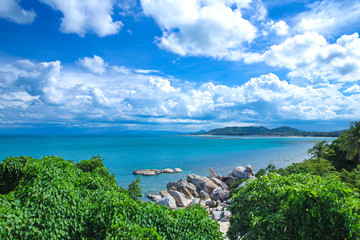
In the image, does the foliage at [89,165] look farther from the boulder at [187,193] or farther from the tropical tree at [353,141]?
the tropical tree at [353,141]

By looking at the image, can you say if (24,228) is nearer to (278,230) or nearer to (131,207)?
(131,207)

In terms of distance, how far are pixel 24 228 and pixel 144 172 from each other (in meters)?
44.3

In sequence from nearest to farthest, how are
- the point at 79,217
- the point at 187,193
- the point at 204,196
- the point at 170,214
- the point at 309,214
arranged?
the point at 309,214, the point at 79,217, the point at 170,214, the point at 204,196, the point at 187,193

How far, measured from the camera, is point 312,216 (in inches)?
254

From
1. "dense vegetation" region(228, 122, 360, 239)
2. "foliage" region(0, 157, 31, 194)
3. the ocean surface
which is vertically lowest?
the ocean surface

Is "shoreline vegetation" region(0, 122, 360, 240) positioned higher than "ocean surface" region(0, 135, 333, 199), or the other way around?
"shoreline vegetation" region(0, 122, 360, 240)

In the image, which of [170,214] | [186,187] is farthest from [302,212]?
Answer: [186,187]

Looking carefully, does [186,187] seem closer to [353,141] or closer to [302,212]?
[302,212]

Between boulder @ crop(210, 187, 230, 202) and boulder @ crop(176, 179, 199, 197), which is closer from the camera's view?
→ boulder @ crop(210, 187, 230, 202)

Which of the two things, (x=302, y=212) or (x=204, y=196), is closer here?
(x=302, y=212)

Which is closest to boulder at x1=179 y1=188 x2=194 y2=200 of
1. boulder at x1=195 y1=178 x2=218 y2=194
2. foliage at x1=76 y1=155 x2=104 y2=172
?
boulder at x1=195 y1=178 x2=218 y2=194

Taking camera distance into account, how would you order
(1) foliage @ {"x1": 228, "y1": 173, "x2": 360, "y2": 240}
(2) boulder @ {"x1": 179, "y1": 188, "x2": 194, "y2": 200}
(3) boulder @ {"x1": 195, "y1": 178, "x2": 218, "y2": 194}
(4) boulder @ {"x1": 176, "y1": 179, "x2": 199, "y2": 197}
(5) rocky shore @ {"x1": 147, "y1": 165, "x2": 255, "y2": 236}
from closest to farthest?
(1) foliage @ {"x1": 228, "y1": 173, "x2": 360, "y2": 240} → (5) rocky shore @ {"x1": 147, "y1": 165, "x2": 255, "y2": 236} → (2) boulder @ {"x1": 179, "y1": 188, "x2": 194, "y2": 200} → (4) boulder @ {"x1": 176, "y1": 179, "x2": 199, "y2": 197} → (3) boulder @ {"x1": 195, "y1": 178, "x2": 218, "y2": 194}

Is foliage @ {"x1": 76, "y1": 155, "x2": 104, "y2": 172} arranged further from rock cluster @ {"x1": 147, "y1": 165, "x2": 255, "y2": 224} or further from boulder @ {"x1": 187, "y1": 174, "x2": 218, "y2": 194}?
boulder @ {"x1": 187, "y1": 174, "x2": 218, "y2": 194}

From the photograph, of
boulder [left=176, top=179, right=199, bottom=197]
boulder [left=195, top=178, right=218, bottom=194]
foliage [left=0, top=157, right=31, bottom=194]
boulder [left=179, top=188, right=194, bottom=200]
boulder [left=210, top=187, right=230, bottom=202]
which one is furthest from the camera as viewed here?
boulder [left=195, top=178, right=218, bottom=194]
